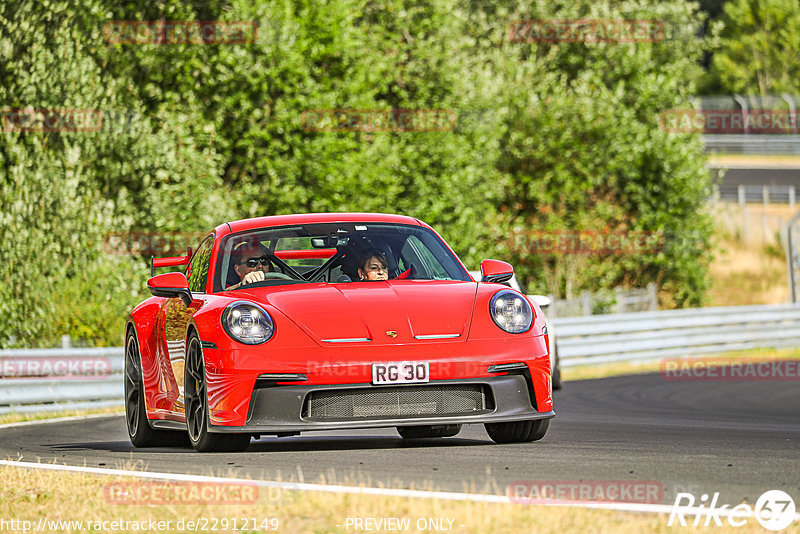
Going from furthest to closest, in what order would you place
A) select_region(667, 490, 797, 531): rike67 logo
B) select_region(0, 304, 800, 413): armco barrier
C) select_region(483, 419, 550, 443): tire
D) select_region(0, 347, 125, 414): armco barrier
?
1. select_region(0, 304, 800, 413): armco barrier
2. select_region(0, 347, 125, 414): armco barrier
3. select_region(483, 419, 550, 443): tire
4. select_region(667, 490, 797, 531): rike67 logo

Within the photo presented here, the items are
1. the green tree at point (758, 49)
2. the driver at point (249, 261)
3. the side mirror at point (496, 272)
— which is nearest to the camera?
the driver at point (249, 261)

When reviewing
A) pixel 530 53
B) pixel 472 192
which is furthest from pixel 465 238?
pixel 530 53

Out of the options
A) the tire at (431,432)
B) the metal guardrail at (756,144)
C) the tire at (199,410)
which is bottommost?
the metal guardrail at (756,144)

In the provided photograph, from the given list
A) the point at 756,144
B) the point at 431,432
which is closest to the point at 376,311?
the point at 431,432

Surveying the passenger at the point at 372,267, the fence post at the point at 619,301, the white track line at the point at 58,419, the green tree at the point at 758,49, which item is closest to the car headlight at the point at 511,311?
the passenger at the point at 372,267

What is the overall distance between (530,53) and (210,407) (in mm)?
32539

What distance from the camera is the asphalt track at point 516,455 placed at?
6.86 metres

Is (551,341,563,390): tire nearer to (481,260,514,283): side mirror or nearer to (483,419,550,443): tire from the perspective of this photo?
(481,260,514,283): side mirror

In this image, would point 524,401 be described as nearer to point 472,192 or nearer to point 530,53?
point 472,192

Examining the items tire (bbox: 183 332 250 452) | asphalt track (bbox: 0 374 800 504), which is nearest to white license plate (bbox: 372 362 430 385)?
asphalt track (bbox: 0 374 800 504)

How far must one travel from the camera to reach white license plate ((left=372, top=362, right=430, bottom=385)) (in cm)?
793

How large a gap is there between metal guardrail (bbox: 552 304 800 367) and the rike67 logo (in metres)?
18.0

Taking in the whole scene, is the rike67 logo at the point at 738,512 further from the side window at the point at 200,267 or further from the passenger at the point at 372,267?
the side window at the point at 200,267

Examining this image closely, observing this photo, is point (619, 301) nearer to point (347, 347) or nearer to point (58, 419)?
point (58, 419)
